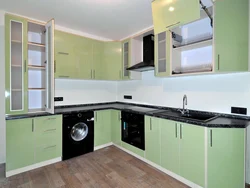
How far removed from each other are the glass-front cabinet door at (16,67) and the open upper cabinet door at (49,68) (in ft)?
1.00

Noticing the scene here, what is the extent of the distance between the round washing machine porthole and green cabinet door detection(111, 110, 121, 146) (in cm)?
59

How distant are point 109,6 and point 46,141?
2413 mm

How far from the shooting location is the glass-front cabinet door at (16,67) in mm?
2150

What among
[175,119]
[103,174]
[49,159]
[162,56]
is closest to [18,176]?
[49,159]

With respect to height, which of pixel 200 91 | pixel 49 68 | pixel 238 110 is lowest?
pixel 238 110

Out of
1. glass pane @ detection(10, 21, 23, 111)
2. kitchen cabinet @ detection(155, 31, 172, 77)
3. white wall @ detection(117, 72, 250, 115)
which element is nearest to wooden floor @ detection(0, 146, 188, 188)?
glass pane @ detection(10, 21, 23, 111)

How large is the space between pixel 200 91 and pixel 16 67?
9.80ft

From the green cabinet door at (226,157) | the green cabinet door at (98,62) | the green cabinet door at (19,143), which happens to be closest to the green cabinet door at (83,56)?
the green cabinet door at (98,62)

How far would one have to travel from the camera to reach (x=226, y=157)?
1.65 metres

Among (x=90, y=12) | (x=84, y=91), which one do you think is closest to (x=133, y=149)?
(x=84, y=91)

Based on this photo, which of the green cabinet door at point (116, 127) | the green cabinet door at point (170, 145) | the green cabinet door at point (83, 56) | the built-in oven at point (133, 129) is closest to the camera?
the green cabinet door at point (170, 145)

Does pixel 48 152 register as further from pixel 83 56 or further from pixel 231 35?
pixel 231 35

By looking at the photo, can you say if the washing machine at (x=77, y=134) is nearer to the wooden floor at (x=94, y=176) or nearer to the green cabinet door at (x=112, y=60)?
the wooden floor at (x=94, y=176)

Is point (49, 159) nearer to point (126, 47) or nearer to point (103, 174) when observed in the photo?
point (103, 174)
